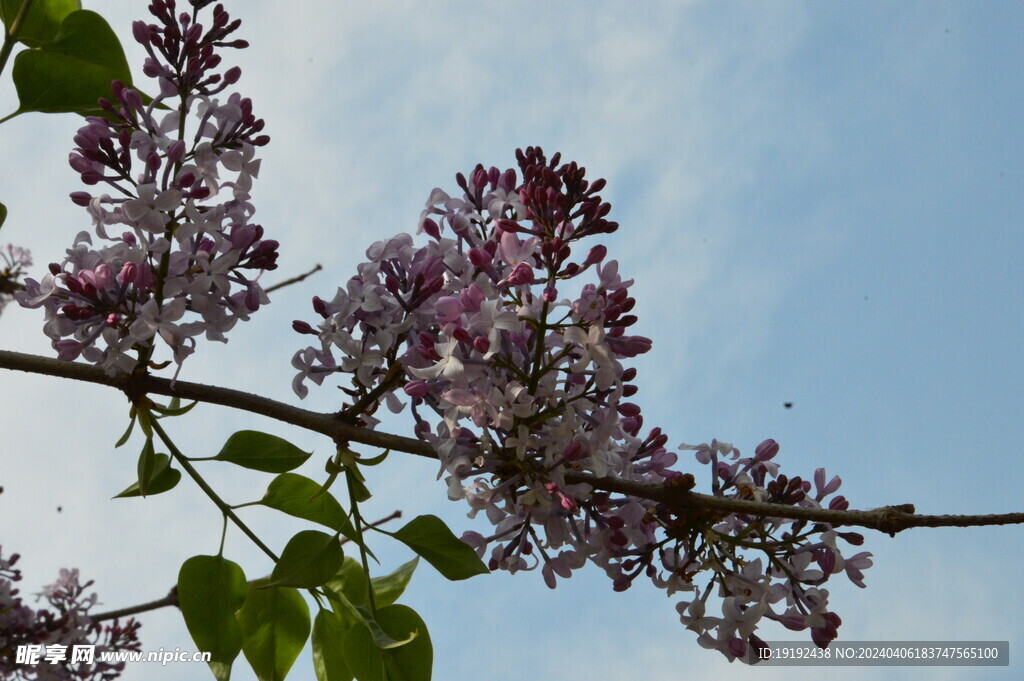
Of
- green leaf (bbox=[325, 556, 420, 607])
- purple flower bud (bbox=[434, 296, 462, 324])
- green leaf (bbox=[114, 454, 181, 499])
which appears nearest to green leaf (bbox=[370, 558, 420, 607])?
green leaf (bbox=[325, 556, 420, 607])

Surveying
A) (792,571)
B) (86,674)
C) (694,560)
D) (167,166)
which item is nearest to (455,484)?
(694,560)

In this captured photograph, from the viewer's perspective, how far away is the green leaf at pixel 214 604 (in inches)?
78.2

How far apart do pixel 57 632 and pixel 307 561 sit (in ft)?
10.5

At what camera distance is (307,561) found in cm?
187

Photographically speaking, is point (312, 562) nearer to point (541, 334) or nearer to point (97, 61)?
point (541, 334)

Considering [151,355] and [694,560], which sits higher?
[151,355]

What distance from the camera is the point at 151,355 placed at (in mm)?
1915

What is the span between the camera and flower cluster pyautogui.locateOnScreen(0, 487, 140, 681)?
4000mm

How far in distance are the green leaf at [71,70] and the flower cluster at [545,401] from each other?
2.85 ft

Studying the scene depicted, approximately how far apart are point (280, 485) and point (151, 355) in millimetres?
436

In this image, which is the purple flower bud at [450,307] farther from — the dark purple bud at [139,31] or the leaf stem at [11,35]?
the leaf stem at [11,35]

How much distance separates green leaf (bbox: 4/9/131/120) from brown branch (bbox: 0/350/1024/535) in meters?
0.71

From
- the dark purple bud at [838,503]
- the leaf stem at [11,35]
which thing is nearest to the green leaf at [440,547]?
the dark purple bud at [838,503]

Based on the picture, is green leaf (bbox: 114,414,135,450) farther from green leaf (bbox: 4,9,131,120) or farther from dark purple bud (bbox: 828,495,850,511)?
dark purple bud (bbox: 828,495,850,511)
